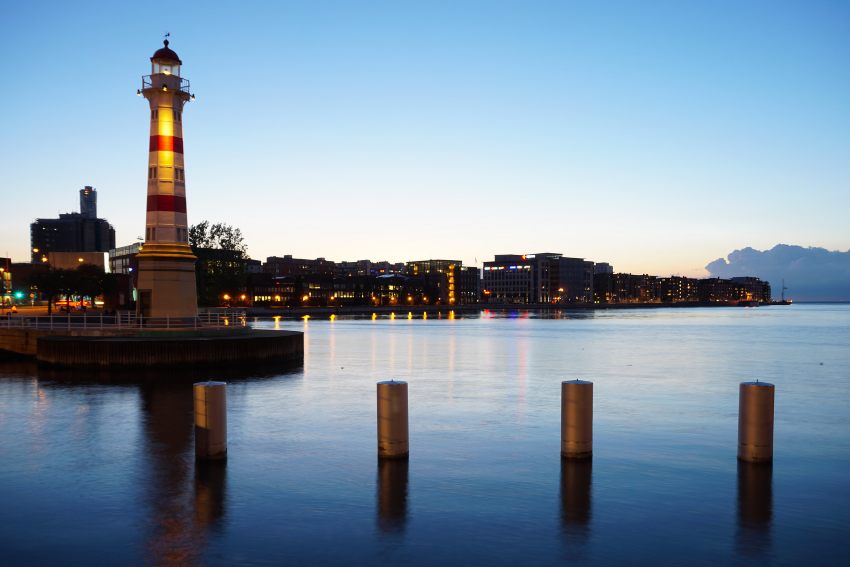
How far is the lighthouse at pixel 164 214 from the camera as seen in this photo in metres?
42.4

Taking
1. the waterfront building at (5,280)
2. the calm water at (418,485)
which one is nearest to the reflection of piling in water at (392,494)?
the calm water at (418,485)

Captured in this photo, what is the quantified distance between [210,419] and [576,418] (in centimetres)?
712

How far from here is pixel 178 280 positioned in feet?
142

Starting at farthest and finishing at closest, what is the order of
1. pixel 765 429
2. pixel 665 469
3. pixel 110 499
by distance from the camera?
1. pixel 665 469
2. pixel 765 429
3. pixel 110 499

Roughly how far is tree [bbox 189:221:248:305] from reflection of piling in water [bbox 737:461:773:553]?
8712 centimetres

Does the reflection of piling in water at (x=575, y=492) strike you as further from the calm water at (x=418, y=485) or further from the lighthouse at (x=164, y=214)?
the lighthouse at (x=164, y=214)

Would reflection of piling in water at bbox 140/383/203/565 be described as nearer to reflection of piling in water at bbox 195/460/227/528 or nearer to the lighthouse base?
reflection of piling in water at bbox 195/460/227/528

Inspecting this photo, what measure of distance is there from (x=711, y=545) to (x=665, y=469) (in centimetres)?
478

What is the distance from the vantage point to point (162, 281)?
140 feet

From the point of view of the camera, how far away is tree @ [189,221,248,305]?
9556 cm

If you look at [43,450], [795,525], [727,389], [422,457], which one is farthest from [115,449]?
[727,389]

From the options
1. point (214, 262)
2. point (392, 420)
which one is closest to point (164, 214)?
point (392, 420)

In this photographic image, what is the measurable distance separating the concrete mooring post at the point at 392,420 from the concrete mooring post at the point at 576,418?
120 inches

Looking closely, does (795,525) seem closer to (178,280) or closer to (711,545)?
(711,545)
